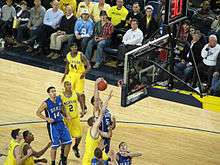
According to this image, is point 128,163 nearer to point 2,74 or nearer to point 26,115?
point 26,115

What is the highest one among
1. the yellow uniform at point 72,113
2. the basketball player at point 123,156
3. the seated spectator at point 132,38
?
the seated spectator at point 132,38

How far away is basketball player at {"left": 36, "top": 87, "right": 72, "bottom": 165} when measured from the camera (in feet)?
37.1

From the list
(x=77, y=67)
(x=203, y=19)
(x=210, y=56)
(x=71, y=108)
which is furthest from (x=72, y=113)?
(x=203, y=19)

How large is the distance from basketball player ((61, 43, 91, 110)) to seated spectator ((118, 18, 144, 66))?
2138mm

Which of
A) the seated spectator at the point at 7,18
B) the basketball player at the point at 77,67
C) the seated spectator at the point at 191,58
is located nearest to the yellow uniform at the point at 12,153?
the basketball player at the point at 77,67

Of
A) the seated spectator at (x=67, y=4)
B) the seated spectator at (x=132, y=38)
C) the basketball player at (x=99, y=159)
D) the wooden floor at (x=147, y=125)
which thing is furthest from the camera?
the seated spectator at (x=67, y=4)

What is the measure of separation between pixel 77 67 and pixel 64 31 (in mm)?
3663

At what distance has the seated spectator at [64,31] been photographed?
17.0 m

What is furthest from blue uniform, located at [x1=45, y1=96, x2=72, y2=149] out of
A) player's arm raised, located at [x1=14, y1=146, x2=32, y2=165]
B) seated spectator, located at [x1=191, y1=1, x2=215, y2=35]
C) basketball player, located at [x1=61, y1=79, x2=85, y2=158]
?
seated spectator, located at [x1=191, y1=1, x2=215, y2=35]

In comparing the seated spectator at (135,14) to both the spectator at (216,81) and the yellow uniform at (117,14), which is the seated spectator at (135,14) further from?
the spectator at (216,81)

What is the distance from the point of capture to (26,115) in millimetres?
14055

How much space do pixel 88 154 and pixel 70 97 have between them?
4.78 feet

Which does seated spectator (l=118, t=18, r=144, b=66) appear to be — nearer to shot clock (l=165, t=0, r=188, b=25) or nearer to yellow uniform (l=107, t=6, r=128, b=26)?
yellow uniform (l=107, t=6, r=128, b=26)

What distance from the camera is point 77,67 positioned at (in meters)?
13.7
